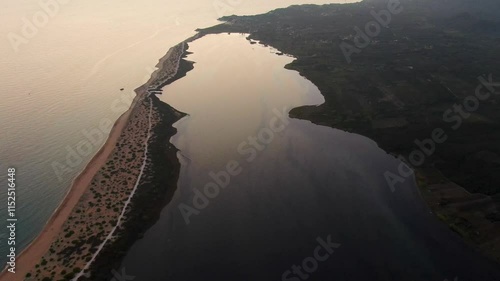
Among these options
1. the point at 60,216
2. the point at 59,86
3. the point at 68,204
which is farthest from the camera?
the point at 59,86

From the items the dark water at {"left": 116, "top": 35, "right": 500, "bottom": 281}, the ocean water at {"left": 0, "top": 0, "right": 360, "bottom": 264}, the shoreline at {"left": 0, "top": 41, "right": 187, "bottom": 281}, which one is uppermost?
the ocean water at {"left": 0, "top": 0, "right": 360, "bottom": 264}

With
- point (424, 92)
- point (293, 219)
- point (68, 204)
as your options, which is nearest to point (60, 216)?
point (68, 204)

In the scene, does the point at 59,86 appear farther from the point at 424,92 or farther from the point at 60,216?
the point at 424,92

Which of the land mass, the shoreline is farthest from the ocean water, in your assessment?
the land mass

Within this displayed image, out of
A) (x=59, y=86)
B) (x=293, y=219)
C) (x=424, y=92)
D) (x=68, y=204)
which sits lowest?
(x=424, y=92)

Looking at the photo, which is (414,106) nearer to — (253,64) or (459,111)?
(459,111)

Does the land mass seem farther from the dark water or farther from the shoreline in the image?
the shoreline
